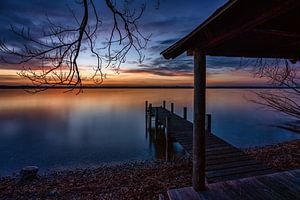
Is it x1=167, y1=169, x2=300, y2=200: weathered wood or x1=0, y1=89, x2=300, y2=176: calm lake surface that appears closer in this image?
x1=167, y1=169, x2=300, y2=200: weathered wood

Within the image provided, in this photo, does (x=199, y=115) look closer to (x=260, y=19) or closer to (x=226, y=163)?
(x=260, y=19)

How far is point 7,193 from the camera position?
294 inches

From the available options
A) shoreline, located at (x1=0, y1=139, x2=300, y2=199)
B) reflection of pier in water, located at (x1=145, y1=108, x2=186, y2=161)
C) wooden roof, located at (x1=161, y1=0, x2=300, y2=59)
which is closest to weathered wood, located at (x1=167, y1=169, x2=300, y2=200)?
shoreline, located at (x1=0, y1=139, x2=300, y2=199)

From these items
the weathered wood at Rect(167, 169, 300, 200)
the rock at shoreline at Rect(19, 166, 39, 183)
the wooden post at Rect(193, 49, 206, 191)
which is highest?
the wooden post at Rect(193, 49, 206, 191)

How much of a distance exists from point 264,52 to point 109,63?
3.58m

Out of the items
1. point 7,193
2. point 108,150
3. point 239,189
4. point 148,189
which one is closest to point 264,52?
point 239,189

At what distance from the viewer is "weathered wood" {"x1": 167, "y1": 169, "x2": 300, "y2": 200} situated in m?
3.74

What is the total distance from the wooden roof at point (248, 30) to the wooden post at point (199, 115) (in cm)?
27

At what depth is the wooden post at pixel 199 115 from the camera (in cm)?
379

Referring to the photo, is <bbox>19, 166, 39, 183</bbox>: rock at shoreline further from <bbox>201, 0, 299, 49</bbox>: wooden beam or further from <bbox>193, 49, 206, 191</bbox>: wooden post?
<bbox>201, 0, 299, 49</bbox>: wooden beam

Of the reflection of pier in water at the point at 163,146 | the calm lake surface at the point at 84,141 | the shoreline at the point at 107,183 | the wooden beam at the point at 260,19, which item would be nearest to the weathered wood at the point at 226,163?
the shoreline at the point at 107,183

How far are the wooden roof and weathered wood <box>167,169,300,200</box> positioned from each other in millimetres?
2651

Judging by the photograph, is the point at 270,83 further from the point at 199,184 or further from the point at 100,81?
the point at 100,81

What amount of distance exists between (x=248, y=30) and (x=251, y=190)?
309 centimetres
